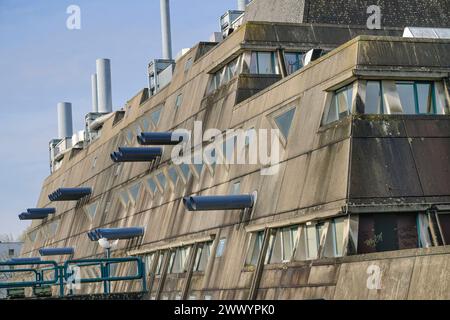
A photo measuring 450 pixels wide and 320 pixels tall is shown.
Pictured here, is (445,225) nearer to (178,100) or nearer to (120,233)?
(120,233)

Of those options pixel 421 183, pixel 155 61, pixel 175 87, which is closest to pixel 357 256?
pixel 421 183

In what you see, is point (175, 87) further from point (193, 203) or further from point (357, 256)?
point (357, 256)

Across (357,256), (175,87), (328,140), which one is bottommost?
(357,256)

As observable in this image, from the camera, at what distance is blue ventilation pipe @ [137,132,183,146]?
3991 cm

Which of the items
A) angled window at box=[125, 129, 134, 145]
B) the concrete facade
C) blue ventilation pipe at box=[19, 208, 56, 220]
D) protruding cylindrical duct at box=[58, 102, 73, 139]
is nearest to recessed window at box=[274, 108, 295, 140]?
the concrete facade

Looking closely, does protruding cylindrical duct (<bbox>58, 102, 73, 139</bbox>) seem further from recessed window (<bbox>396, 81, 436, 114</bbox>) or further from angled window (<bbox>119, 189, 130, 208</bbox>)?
recessed window (<bbox>396, 81, 436, 114</bbox>)

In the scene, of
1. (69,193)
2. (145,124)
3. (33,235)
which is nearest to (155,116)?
(145,124)

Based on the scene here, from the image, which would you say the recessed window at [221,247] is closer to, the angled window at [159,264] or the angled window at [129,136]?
the angled window at [159,264]

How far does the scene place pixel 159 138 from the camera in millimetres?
40312

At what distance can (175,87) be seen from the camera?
4659cm

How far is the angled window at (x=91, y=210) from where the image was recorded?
5797 cm

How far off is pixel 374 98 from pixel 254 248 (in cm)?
707

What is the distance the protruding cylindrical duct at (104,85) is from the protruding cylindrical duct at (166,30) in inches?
727
